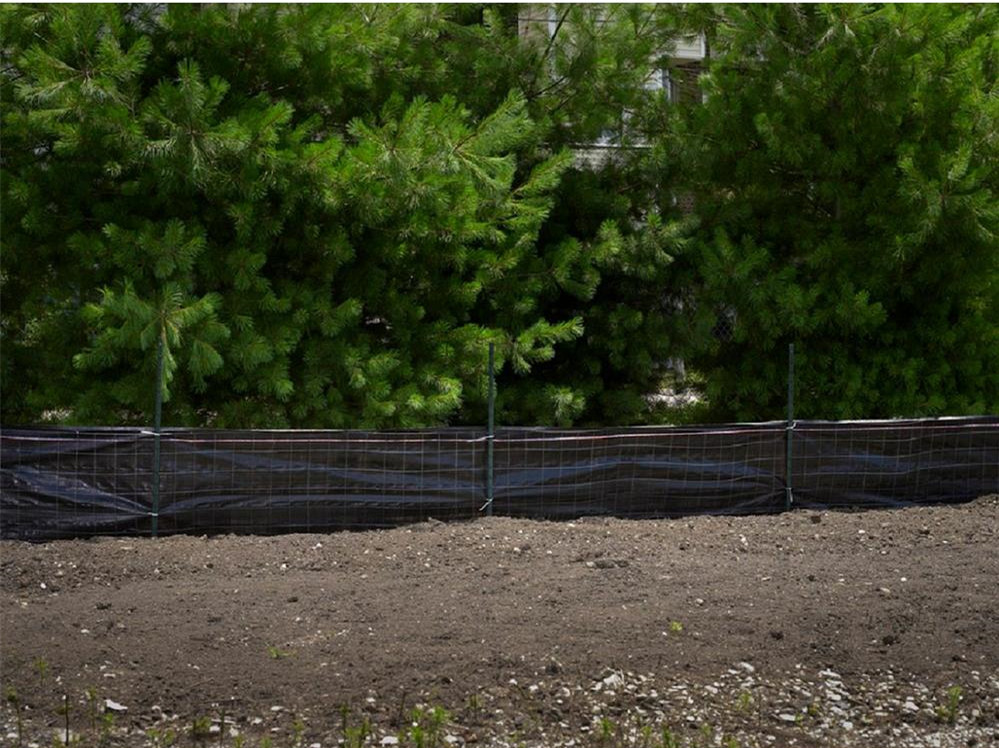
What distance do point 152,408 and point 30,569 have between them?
7.00ft

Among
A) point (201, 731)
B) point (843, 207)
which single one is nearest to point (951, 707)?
point (201, 731)

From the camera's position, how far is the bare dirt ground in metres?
5.58

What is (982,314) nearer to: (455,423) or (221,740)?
(455,423)

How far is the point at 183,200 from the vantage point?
9711 mm

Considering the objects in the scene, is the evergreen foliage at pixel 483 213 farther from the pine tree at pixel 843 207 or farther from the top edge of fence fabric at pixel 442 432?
the top edge of fence fabric at pixel 442 432

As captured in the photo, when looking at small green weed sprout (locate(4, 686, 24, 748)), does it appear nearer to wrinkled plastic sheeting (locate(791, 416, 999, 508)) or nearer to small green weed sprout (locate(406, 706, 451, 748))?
small green weed sprout (locate(406, 706, 451, 748))

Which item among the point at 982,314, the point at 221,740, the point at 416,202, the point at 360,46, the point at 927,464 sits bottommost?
the point at 221,740

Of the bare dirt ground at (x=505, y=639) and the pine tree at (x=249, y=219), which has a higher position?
the pine tree at (x=249, y=219)

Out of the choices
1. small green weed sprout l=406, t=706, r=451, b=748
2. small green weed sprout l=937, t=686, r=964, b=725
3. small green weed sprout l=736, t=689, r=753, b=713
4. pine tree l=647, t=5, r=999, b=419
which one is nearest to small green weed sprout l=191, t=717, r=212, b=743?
small green weed sprout l=406, t=706, r=451, b=748

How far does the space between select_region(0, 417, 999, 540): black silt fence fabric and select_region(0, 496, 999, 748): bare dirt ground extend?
31 cm

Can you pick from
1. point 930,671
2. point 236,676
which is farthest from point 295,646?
point 930,671

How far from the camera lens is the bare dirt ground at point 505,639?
558cm

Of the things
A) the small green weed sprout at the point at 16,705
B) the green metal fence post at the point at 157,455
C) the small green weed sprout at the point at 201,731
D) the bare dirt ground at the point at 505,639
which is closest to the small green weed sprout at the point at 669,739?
the bare dirt ground at the point at 505,639

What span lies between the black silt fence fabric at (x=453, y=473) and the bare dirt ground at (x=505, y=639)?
1.01 feet
